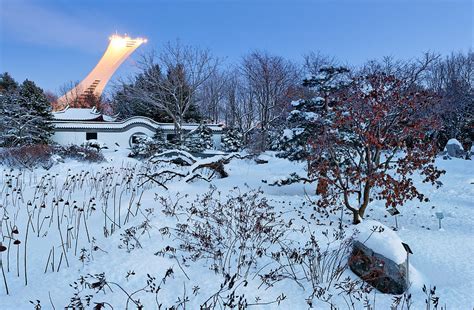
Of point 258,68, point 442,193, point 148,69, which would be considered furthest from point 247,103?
point 442,193

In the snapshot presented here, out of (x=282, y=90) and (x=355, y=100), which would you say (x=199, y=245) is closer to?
(x=355, y=100)

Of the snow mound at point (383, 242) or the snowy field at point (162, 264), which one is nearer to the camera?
the snowy field at point (162, 264)

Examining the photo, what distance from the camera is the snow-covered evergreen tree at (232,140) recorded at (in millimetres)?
22725

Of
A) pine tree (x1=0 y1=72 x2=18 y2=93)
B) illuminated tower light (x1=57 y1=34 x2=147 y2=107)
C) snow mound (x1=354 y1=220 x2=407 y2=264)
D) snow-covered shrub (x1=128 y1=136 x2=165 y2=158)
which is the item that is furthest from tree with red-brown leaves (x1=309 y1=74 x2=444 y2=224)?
pine tree (x1=0 y1=72 x2=18 y2=93)

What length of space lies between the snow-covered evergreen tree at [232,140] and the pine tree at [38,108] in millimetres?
11778

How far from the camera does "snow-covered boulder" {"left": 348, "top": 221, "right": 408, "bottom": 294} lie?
2.84 metres

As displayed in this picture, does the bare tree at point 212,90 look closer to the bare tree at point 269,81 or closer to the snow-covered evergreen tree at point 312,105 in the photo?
the bare tree at point 269,81

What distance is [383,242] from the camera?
3.11m

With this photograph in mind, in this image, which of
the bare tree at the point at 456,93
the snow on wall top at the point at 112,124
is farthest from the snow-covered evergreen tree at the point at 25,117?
the bare tree at the point at 456,93

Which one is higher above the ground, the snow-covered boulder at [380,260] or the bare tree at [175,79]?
the bare tree at [175,79]

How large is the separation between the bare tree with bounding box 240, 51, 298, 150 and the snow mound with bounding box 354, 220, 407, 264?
1790 cm

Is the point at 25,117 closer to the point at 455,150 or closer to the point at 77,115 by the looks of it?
the point at 77,115

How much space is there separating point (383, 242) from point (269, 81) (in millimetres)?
19973

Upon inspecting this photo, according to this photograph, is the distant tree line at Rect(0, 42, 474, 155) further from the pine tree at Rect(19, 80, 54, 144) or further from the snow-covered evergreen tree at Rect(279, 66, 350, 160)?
the snow-covered evergreen tree at Rect(279, 66, 350, 160)
